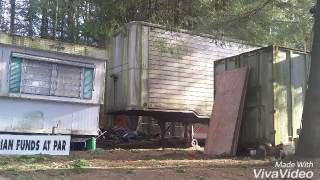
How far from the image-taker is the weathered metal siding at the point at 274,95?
12.2m

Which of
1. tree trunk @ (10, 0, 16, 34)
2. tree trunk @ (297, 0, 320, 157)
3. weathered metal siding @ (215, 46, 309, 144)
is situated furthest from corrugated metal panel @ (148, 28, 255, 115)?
tree trunk @ (10, 0, 16, 34)

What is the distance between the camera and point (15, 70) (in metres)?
13.0

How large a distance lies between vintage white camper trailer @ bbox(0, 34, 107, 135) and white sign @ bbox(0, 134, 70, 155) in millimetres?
1164

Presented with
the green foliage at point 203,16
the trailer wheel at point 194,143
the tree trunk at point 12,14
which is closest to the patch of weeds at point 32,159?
the green foliage at point 203,16

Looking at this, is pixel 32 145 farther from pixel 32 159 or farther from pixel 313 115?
pixel 313 115

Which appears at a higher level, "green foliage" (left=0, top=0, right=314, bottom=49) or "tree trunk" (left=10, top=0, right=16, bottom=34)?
"tree trunk" (left=10, top=0, right=16, bottom=34)

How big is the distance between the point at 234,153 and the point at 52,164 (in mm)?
4769

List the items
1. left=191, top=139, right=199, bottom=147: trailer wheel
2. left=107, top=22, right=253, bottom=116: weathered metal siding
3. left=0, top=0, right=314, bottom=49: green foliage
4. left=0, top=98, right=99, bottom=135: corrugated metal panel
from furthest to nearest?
left=191, top=139, right=199, bottom=147: trailer wheel
left=107, top=22, right=253, bottom=116: weathered metal siding
left=0, top=98, right=99, bottom=135: corrugated metal panel
left=0, top=0, right=314, bottom=49: green foliage

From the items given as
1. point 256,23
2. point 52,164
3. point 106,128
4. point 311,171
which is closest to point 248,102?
point 256,23

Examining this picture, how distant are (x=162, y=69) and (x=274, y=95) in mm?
4548

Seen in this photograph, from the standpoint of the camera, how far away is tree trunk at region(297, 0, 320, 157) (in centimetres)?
916

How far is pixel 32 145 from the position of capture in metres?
11.8

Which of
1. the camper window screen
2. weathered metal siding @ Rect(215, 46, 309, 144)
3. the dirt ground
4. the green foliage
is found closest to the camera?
the dirt ground

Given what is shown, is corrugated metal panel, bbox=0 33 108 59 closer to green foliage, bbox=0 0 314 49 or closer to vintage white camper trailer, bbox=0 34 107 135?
vintage white camper trailer, bbox=0 34 107 135
